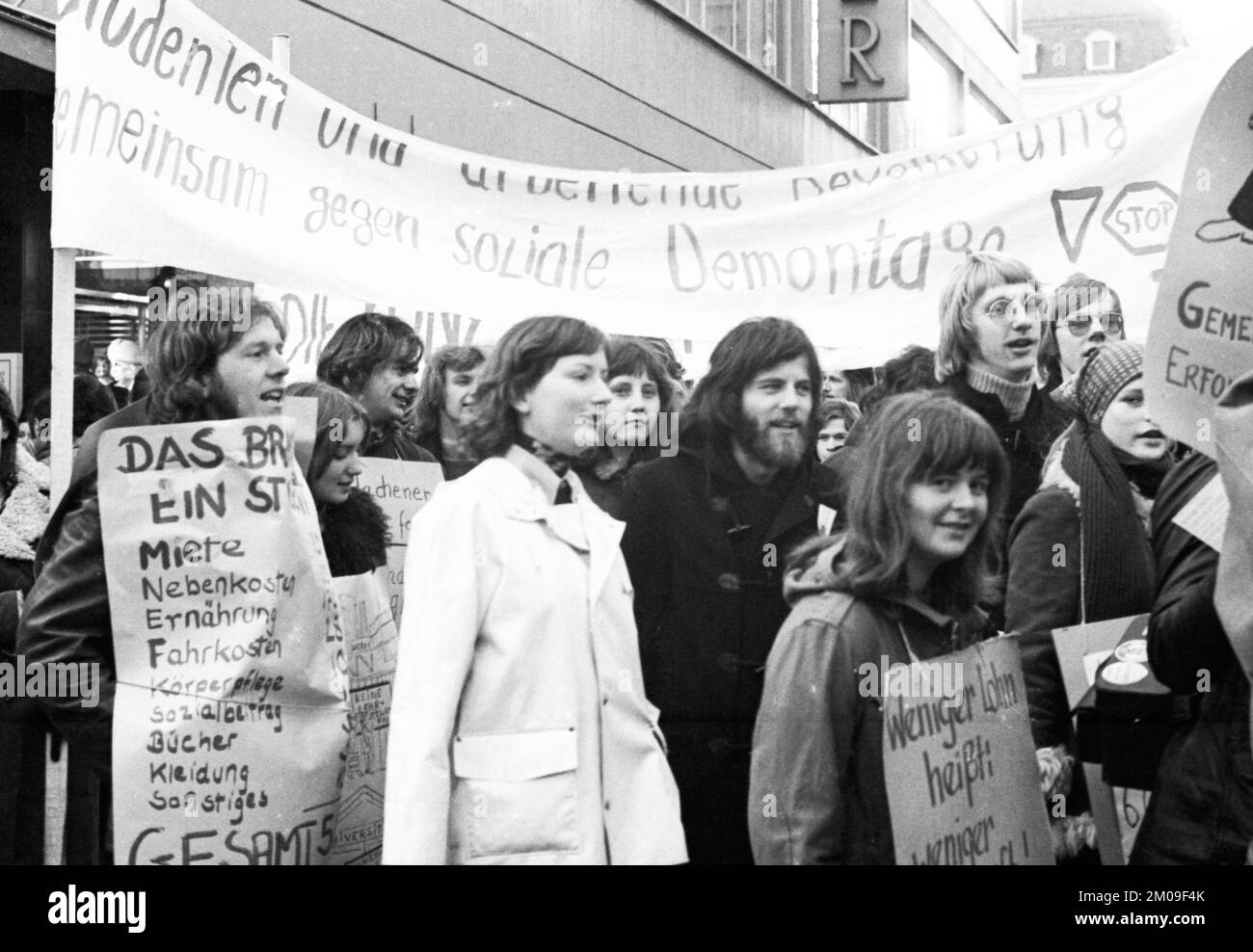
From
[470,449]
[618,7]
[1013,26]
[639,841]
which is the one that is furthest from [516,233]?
[1013,26]

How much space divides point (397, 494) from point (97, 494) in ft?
2.43

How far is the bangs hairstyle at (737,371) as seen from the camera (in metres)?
4.34

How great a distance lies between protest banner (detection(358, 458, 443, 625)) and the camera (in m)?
4.55

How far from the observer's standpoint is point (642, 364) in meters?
4.37

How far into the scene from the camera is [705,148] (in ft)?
31.4

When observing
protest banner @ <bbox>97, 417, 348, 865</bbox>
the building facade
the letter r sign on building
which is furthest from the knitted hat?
the building facade

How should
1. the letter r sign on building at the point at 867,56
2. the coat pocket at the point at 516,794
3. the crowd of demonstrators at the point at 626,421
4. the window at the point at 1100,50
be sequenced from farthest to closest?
1. the window at the point at 1100,50
2. the letter r sign on building at the point at 867,56
3. the crowd of demonstrators at the point at 626,421
4. the coat pocket at the point at 516,794

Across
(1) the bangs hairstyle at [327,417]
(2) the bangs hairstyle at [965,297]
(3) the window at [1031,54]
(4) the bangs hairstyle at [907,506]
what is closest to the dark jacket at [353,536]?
(1) the bangs hairstyle at [327,417]

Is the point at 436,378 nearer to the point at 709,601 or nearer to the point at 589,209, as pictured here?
the point at 589,209

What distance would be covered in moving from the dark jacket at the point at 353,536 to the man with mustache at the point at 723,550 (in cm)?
67

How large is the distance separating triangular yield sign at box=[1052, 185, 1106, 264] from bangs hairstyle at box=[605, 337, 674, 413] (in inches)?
39.5

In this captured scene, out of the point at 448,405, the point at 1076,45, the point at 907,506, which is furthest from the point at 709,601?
the point at 1076,45

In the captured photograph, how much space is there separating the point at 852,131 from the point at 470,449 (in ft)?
27.4

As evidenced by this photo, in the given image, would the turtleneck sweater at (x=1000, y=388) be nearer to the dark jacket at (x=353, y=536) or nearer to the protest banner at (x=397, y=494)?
the protest banner at (x=397, y=494)
